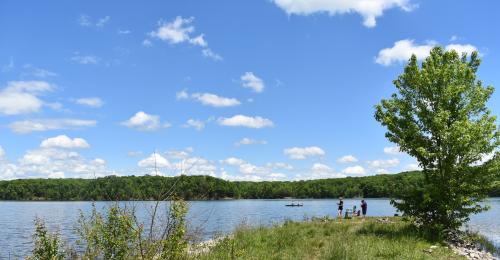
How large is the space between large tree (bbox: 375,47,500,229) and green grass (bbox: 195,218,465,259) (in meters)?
1.68

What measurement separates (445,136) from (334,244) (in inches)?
299

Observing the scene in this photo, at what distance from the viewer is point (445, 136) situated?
69.1 feet

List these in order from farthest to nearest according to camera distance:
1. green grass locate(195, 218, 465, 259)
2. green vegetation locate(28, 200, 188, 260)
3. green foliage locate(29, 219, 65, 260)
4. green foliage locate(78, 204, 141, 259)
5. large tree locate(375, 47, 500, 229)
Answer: large tree locate(375, 47, 500, 229), green grass locate(195, 218, 465, 259), green foliage locate(78, 204, 141, 259), green vegetation locate(28, 200, 188, 260), green foliage locate(29, 219, 65, 260)

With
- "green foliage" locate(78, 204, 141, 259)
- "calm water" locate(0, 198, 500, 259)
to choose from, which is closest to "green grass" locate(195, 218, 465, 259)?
"calm water" locate(0, 198, 500, 259)

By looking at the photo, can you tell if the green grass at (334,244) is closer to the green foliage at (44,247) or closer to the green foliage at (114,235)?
the green foliage at (114,235)

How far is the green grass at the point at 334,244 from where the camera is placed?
16.2 m

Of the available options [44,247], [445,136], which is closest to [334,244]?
[445,136]

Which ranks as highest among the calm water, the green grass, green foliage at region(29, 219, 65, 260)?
green foliage at region(29, 219, 65, 260)

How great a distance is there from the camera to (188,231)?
1079cm

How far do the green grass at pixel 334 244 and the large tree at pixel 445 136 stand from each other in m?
1.68

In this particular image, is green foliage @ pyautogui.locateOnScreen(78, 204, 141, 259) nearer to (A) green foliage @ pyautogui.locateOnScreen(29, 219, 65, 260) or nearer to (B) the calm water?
(B) the calm water

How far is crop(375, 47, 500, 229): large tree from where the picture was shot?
21.2 meters

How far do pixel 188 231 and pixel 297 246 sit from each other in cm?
1011

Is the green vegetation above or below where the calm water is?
above
